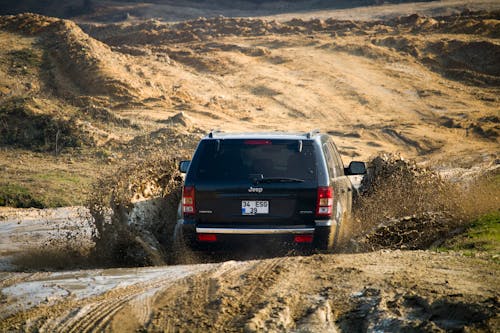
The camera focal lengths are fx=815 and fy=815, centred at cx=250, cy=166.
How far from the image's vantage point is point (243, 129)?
26.2 meters

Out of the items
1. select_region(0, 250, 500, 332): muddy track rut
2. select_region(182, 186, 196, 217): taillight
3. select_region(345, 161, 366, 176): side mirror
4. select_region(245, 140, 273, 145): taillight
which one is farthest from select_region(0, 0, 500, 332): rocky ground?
select_region(245, 140, 273, 145): taillight

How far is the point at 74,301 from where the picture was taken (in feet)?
22.0

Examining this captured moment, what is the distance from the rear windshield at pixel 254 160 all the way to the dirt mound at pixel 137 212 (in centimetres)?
151

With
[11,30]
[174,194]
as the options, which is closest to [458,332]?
[174,194]

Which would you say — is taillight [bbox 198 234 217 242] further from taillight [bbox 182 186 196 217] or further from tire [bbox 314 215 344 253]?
tire [bbox 314 215 344 253]

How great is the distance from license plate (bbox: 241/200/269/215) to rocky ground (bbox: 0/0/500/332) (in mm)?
457

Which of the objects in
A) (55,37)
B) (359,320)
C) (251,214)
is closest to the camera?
(359,320)

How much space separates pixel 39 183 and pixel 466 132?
1488 cm

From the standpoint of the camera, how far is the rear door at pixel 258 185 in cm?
816

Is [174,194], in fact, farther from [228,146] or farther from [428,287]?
[428,287]

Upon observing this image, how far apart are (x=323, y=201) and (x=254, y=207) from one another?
2.28 feet

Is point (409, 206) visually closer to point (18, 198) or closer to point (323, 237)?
point (323, 237)

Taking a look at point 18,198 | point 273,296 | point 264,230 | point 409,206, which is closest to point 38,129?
point 18,198

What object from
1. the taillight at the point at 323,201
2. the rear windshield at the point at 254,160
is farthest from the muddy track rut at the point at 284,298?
the rear windshield at the point at 254,160
